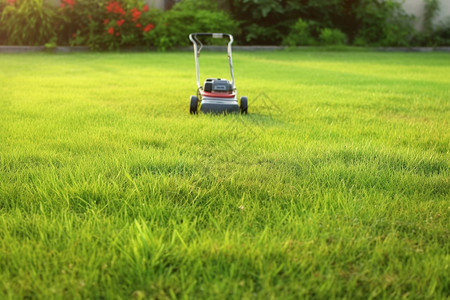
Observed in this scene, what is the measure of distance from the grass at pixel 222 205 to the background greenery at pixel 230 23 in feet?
35.0

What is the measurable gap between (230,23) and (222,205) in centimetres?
1425

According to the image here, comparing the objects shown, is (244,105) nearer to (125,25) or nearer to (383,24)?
(125,25)

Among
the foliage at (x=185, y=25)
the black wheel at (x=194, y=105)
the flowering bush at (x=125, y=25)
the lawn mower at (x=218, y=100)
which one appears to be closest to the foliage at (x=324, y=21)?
the foliage at (x=185, y=25)

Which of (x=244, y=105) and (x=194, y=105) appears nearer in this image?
(x=194, y=105)

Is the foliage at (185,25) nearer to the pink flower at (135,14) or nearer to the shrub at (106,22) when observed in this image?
the shrub at (106,22)

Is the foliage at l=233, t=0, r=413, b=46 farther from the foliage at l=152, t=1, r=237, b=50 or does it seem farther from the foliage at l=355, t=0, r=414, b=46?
the foliage at l=152, t=1, r=237, b=50

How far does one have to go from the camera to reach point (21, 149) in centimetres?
286

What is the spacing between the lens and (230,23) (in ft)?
51.0

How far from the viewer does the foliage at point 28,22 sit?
44.7 ft

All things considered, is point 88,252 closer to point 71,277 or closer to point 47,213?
point 71,277

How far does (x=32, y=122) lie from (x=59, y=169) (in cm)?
143

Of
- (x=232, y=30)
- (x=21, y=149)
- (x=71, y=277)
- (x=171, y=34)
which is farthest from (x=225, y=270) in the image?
(x=232, y=30)

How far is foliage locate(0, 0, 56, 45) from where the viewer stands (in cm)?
1363

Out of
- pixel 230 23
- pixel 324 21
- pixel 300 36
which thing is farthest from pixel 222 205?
pixel 324 21
